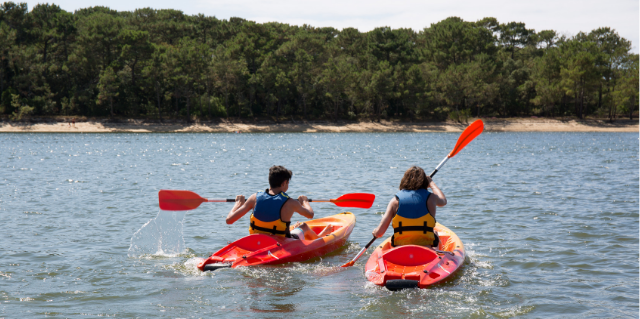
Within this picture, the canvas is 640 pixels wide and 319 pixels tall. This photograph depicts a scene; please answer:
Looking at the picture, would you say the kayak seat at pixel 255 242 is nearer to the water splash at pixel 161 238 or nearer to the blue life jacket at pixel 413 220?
the water splash at pixel 161 238

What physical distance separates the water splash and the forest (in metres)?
49.5

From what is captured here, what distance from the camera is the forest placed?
5641 cm

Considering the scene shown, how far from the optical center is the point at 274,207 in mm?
6906

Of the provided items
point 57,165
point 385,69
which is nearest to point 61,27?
point 385,69

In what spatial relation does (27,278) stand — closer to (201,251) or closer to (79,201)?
(201,251)

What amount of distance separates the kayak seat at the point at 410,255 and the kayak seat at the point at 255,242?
165 cm

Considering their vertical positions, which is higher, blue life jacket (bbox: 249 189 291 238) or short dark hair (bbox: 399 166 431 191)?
short dark hair (bbox: 399 166 431 191)

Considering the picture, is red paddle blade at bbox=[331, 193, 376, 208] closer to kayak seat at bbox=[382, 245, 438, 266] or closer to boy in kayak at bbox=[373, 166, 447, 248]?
boy in kayak at bbox=[373, 166, 447, 248]

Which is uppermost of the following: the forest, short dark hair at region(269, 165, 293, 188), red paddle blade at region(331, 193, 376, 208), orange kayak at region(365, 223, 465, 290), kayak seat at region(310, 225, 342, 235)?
the forest

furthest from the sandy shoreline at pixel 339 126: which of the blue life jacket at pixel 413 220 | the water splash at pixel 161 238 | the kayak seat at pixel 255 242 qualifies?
the blue life jacket at pixel 413 220

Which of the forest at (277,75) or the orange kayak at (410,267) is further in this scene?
the forest at (277,75)

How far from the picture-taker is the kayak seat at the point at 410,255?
245 inches

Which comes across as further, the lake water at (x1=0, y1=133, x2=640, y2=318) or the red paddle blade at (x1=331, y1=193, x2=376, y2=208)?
the red paddle blade at (x1=331, y1=193, x2=376, y2=208)

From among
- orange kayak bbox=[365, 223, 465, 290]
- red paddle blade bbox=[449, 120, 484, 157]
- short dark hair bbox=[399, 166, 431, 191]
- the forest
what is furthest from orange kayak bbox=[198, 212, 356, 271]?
the forest
